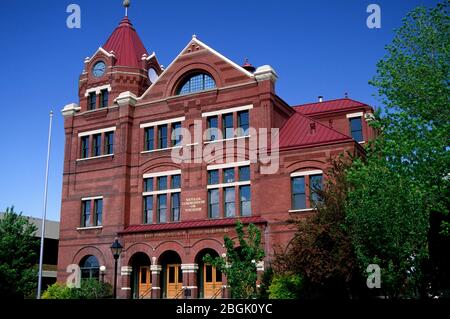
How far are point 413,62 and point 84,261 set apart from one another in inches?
1112

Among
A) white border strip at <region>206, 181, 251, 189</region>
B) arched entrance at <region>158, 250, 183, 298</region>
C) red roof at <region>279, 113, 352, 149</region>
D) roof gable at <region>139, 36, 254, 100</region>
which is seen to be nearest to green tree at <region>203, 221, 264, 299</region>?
white border strip at <region>206, 181, 251, 189</region>

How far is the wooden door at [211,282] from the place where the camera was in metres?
34.3

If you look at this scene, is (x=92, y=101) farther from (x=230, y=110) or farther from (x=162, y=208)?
(x=230, y=110)

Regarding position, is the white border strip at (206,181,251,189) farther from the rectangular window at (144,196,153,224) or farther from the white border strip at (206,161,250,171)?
the rectangular window at (144,196,153,224)

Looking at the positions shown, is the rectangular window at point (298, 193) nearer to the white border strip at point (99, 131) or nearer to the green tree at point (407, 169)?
the green tree at point (407, 169)

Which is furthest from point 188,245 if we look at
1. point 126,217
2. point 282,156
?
point 282,156

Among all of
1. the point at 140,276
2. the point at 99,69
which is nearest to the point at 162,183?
the point at 140,276

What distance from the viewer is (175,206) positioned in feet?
124

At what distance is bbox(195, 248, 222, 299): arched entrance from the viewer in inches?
1363

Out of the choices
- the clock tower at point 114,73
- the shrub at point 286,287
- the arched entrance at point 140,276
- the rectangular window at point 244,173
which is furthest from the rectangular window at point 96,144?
the shrub at point 286,287

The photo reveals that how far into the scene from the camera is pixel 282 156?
34.1 m

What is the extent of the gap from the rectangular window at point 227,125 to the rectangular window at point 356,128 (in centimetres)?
1052

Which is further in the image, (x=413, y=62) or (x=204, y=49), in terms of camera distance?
(x=204, y=49)

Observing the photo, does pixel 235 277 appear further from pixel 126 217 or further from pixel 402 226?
pixel 126 217
